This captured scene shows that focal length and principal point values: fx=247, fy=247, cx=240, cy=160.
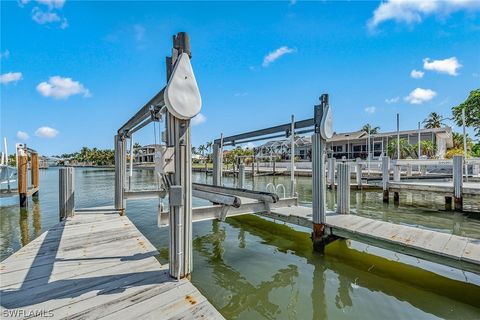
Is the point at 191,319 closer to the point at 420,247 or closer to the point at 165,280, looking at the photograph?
the point at 165,280

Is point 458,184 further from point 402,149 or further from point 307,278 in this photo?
point 402,149

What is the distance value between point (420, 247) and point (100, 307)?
4.45 metres

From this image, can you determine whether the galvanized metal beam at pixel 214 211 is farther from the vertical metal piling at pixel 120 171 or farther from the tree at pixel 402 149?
the tree at pixel 402 149

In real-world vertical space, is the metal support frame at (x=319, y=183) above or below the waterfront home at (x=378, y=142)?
below

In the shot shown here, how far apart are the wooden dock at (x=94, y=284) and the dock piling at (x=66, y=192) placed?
5.26ft

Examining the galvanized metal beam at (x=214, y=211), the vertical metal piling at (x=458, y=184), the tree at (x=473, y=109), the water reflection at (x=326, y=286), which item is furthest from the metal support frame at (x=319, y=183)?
the tree at (x=473, y=109)

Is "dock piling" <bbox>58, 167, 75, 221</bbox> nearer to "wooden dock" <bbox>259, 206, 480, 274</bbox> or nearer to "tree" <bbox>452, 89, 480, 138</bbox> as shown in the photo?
"wooden dock" <bbox>259, 206, 480, 274</bbox>

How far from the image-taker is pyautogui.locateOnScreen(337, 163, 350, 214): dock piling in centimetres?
596

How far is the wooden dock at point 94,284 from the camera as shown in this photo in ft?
7.59

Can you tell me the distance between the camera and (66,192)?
5.86m

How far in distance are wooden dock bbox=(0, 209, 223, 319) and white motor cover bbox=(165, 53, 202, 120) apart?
1934mm

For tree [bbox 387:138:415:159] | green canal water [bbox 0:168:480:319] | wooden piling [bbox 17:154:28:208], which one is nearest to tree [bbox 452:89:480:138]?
tree [bbox 387:138:415:159]

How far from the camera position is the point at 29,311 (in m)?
2.31

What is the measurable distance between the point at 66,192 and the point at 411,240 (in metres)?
7.24
